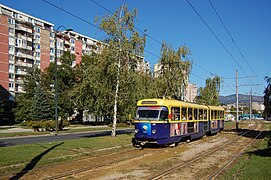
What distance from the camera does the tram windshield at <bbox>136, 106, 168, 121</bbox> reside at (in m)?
17.8

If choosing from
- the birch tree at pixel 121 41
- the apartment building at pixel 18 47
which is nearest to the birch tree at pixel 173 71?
the birch tree at pixel 121 41

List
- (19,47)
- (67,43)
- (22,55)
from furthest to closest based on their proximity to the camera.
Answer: (67,43), (22,55), (19,47)

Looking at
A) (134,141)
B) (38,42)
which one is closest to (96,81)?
(134,141)

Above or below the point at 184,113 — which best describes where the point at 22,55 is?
above

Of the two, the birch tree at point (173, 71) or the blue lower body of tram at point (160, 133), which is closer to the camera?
the blue lower body of tram at point (160, 133)

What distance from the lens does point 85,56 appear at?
58.5 meters

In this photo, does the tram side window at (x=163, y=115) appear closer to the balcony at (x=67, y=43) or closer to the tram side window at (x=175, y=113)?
the tram side window at (x=175, y=113)

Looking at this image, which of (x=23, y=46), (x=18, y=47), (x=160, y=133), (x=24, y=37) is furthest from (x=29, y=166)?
(x=24, y=37)

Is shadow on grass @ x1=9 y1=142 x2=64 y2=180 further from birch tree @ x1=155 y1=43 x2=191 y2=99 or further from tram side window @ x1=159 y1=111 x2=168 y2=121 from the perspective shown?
birch tree @ x1=155 y1=43 x2=191 y2=99

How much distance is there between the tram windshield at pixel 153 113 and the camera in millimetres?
17828

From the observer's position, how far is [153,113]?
59.1 feet

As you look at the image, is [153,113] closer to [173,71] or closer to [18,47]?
[173,71]

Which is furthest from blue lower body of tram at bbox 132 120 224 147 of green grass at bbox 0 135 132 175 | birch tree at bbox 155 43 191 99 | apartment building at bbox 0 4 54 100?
apartment building at bbox 0 4 54 100

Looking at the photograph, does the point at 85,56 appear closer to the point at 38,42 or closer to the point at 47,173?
the point at 38,42
